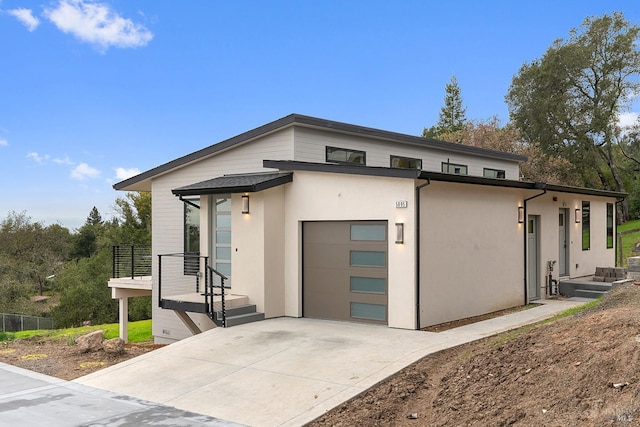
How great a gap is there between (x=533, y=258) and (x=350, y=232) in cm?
610

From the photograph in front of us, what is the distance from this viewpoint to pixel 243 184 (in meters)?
11.0

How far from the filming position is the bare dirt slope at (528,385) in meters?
4.70

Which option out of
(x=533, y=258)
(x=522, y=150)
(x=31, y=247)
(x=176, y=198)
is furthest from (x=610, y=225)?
(x=31, y=247)

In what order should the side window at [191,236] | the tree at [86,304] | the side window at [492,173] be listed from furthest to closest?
1. the tree at [86,304]
2. the side window at [492,173]
3. the side window at [191,236]

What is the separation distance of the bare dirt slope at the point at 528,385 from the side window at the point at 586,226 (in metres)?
9.97

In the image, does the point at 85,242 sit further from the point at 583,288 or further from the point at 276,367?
the point at 276,367

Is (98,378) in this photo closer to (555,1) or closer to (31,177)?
(555,1)

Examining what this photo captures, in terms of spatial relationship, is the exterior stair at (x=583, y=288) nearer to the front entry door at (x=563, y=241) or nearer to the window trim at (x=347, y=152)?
the front entry door at (x=563, y=241)

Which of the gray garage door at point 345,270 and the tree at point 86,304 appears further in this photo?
the tree at point 86,304

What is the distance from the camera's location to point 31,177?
45.9m

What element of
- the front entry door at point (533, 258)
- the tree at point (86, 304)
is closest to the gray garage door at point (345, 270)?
the front entry door at point (533, 258)

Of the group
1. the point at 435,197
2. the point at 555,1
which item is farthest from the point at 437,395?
the point at 555,1

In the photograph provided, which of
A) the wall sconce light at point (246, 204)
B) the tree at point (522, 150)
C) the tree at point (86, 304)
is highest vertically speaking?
the tree at point (522, 150)

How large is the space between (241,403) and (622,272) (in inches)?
545
